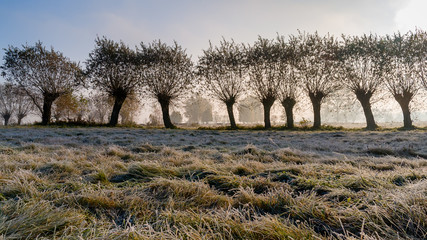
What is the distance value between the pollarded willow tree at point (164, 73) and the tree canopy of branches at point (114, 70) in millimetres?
1323

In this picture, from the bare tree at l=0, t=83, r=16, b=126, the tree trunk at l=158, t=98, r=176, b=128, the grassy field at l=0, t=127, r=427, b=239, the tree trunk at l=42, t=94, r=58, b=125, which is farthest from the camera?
the bare tree at l=0, t=83, r=16, b=126

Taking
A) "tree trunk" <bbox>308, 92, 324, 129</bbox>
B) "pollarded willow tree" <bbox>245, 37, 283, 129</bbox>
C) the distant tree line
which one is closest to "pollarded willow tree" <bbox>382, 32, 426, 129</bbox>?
the distant tree line

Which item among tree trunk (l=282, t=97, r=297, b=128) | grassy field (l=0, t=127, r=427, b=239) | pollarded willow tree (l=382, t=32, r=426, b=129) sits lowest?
grassy field (l=0, t=127, r=427, b=239)

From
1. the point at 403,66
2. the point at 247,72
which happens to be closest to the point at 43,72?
the point at 247,72

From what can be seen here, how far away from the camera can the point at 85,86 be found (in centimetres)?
2555

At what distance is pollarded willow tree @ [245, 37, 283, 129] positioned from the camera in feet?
73.4

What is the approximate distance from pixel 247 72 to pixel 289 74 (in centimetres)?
457

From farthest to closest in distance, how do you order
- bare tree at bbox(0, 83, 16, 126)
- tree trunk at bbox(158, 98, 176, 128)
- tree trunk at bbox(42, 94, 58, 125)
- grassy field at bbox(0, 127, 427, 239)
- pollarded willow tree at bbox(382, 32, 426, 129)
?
bare tree at bbox(0, 83, 16, 126)
tree trunk at bbox(158, 98, 176, 128)
tree trunk at bbox(42, 94, 58, 125)
pollarded willow tree at bbox(382, 32, 426, 129)
grassy field at bbox(0, 127, 427, 239)

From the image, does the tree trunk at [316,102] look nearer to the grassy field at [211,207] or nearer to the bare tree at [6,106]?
the grassy field at [211,207]

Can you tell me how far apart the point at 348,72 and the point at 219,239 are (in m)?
24.9

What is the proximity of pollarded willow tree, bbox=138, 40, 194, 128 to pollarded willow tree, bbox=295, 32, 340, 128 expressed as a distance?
12781 millimetres

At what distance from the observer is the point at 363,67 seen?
69.9ft

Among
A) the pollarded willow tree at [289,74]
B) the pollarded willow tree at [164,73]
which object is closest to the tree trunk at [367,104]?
the pollarded willow tree at [289,74]

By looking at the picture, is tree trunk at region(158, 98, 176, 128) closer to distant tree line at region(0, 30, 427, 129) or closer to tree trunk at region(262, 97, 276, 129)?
distant tree line at region(0, 30, 427, 129)
